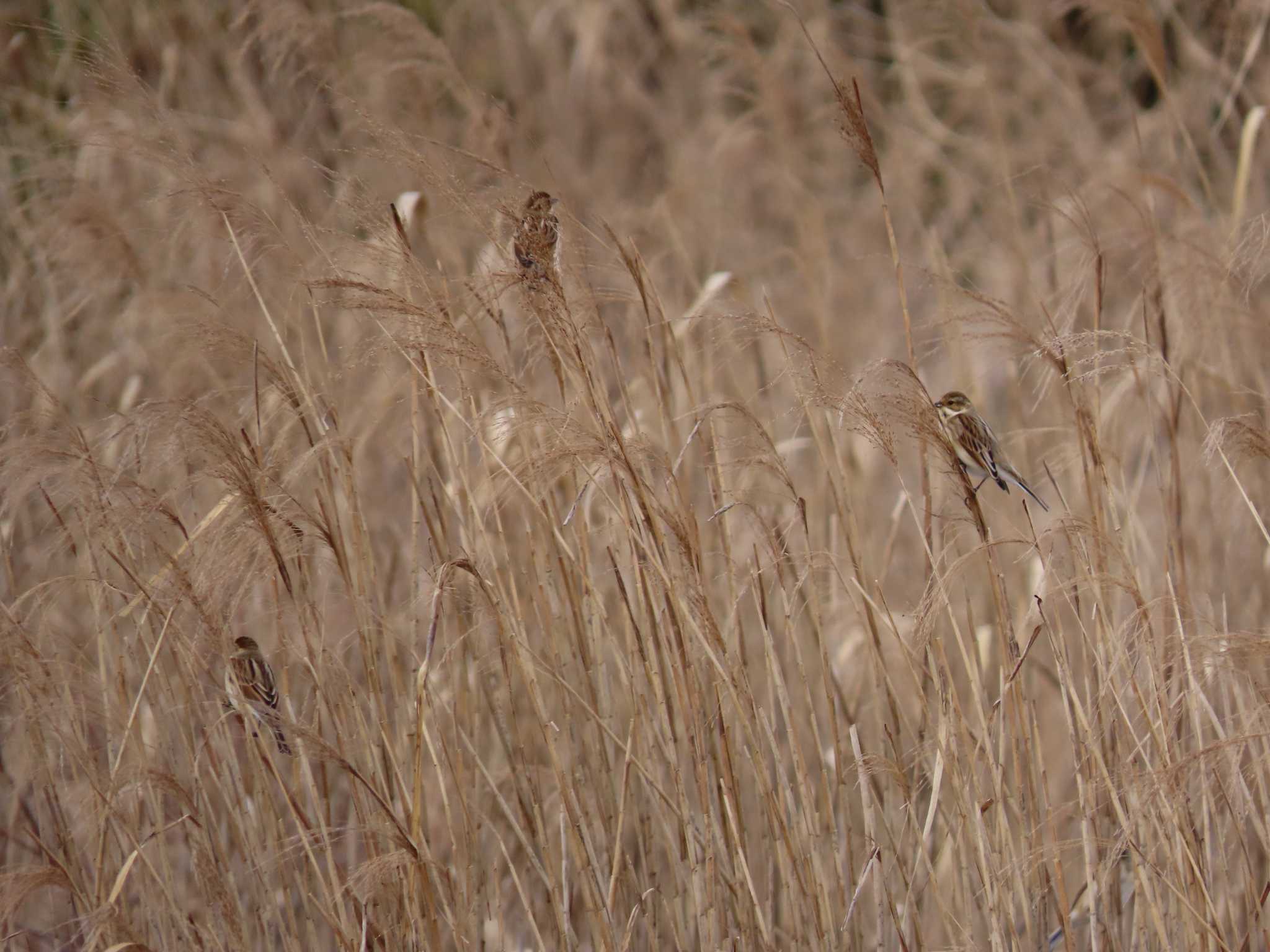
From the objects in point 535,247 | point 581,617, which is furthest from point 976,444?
point 535,247

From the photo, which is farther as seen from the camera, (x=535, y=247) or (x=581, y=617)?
(x=581, y=617)

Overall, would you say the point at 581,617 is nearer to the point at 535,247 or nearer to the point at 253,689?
the point at 253,689

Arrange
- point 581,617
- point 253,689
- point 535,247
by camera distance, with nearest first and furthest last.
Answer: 1. point 535,247
2. point 253,689
3. point 581,617

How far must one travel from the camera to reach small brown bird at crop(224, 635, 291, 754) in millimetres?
1577

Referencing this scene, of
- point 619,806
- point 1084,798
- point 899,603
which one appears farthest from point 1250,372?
point 619,806

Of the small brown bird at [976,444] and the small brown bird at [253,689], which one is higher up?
the small brown bird at [976,444]

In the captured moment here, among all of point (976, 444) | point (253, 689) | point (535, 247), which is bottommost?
point (253, 689)

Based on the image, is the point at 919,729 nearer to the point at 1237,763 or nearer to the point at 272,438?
the point at 1237,763

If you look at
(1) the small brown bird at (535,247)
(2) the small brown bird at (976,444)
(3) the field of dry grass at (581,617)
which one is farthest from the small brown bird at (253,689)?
(2) the small brown bird at (976,444)

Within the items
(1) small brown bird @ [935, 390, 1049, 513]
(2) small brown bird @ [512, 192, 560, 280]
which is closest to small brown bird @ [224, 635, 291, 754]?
(2) small brown bird @ [512, 192, 560, 280]

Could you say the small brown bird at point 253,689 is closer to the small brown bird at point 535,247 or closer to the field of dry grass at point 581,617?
the field of dry grass at point 581,617

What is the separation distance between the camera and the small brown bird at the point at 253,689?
1.58 m

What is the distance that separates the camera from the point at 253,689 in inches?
64.4

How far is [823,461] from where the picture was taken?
189 cm
